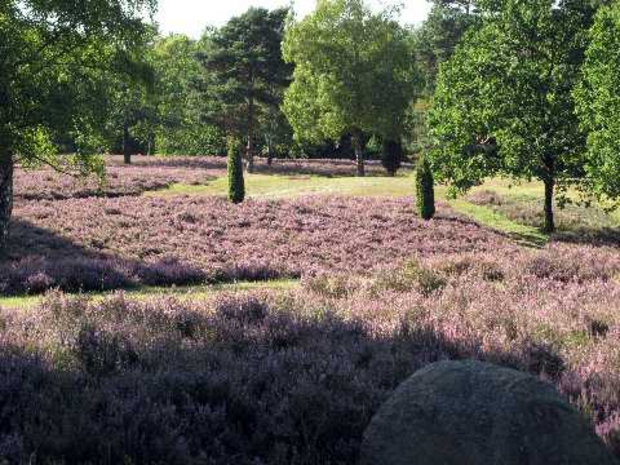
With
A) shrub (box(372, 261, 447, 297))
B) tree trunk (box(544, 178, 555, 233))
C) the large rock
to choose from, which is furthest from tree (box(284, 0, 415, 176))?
the large rock

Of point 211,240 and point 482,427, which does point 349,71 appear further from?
point 482,427

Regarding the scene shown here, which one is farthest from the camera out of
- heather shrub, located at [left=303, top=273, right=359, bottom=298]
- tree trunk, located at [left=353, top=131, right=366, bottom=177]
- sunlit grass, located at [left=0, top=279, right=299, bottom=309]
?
tree trunk, located at [left=353, top=131, right=366, bottom=177]

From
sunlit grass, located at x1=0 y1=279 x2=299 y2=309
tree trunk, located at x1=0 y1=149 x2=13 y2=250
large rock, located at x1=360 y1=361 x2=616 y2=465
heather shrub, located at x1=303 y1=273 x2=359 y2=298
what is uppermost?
tree trunk, located at x1=0 y1=149 x2=13 y2=250

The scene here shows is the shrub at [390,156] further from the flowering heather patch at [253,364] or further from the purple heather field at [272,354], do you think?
the flowering heather patch at [253,364]

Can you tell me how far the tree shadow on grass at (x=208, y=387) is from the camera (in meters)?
5.25

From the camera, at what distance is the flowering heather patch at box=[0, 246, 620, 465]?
17.7 feet

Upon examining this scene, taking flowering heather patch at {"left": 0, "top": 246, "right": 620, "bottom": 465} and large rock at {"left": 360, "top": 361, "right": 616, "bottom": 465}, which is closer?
large rock at {"left": 360, "top": 361, "right": 616, "bottom": 465}

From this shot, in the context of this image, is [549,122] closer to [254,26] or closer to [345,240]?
[345,240]

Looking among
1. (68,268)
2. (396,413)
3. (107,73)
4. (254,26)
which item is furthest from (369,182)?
(396,413)

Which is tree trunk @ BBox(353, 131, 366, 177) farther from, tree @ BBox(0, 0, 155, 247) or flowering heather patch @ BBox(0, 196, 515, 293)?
tree @ BBox(0, 0, 155, 247)

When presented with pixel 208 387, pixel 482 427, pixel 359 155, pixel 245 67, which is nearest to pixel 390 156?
pixel 359 155

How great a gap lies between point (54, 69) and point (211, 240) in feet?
34.0

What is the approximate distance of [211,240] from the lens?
2786 cm

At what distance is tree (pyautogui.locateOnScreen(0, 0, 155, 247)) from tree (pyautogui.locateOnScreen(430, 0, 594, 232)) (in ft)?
67.0
